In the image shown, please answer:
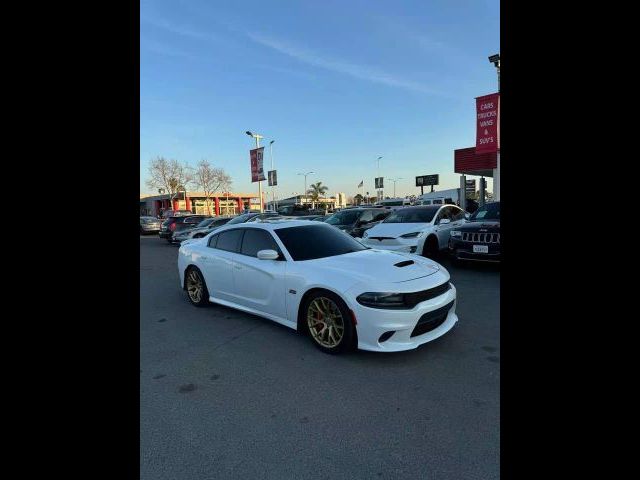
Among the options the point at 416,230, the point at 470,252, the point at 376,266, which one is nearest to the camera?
the point at 376,266

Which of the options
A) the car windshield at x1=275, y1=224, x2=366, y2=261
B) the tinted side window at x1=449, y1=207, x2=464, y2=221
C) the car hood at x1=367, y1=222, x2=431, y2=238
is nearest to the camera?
the car windshield at x1=275, y1=224, x2=366, y2=261

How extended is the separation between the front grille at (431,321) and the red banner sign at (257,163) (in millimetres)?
23517

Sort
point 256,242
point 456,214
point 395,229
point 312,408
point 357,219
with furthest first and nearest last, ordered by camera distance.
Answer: point 357,219
point 456,214
point 395,229
point 256,242
point 312,408

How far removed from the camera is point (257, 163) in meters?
26.7

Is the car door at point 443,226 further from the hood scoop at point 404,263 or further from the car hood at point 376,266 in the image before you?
the hood scoop at point 404,263

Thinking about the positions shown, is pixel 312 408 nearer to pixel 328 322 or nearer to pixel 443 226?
pixel 328 322

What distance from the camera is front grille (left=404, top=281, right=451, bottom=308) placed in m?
3.70

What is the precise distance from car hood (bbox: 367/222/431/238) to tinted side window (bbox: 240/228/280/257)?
4.32m

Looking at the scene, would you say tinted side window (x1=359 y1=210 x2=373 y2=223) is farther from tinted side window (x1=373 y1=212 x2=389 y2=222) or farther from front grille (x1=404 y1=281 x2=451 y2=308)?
front grille (x1=404 y1=281 x2=451 y2=308)

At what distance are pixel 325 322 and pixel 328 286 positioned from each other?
421mm

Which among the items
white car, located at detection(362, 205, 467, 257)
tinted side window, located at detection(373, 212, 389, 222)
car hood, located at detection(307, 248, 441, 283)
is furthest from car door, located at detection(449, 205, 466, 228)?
car hood, located at detection(307, 248, 441, 283)

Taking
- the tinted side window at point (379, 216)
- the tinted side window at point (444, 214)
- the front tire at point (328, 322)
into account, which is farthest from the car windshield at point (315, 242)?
the tinted side window at point (379, 216)

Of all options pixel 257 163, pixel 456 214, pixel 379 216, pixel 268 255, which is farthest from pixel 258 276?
pixel 257 163
